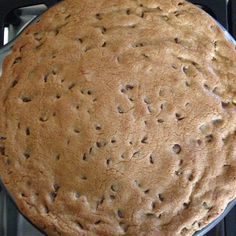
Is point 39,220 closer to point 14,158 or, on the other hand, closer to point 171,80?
point 14,158

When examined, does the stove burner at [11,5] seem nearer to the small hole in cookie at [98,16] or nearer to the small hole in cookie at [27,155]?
the small hole in cookie at [98,16]

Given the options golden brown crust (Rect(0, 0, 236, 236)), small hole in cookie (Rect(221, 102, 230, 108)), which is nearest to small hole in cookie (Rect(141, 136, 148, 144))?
golden brown crust (Rect(0, 0, 236, 236))

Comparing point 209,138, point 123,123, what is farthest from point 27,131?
point 209,138

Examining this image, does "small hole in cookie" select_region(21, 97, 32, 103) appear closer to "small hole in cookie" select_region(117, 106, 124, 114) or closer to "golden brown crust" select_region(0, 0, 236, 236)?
"golden brown crust" select_region(0, 0, 236, 236)

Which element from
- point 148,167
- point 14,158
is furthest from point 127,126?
point 14,158

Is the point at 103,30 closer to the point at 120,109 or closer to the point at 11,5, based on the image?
the point at 120,109

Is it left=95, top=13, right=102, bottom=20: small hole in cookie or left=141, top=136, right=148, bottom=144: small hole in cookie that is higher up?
left=95, top=13, right=102, bottom=20: small hole in cookie

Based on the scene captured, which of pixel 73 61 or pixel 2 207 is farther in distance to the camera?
pixel 2 207

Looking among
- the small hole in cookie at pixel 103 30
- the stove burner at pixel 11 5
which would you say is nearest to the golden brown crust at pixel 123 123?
the small hole in cookie at pixel 103 30
